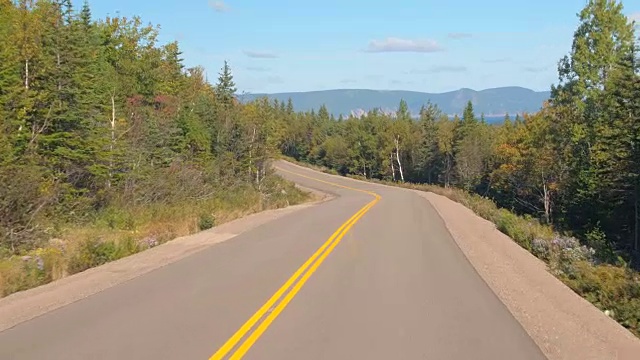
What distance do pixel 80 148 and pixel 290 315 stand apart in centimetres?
1651

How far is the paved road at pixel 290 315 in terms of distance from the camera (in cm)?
632

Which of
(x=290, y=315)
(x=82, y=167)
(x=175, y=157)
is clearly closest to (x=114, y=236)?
(x=82, y=167)

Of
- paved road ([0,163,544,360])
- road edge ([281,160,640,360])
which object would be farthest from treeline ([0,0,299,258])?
road edge ([281,160,640,360])

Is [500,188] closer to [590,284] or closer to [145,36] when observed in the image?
[145,36]

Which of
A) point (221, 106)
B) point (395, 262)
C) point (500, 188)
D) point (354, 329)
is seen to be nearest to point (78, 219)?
point (395, 262)

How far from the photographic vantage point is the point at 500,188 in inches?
2852

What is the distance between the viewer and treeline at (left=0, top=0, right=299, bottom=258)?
53.1 feet

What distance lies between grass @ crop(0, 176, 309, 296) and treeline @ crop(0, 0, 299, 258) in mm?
163

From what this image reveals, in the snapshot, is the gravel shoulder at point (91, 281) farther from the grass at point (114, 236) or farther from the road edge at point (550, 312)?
the road edge at point (550, 312)

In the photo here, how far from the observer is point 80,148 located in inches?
848

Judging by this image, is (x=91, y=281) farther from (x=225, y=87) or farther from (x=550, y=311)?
(x=225, y=87)

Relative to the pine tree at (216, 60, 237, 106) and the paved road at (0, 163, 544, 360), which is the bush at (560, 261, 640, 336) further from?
the pine tree at (216, 60, 237, 106)

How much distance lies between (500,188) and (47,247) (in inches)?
2558

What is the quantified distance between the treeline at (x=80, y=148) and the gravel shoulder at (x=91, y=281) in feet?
4.38
